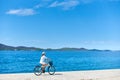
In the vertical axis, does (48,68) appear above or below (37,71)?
above

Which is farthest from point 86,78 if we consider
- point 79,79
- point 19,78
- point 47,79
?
point 19,78

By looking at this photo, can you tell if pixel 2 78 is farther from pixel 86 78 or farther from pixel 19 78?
pixel 86 78

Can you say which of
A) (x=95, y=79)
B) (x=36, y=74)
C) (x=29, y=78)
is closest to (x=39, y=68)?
(x=36, y=74)

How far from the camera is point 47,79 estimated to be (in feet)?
76.1

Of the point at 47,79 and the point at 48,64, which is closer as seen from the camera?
the point at 47,79

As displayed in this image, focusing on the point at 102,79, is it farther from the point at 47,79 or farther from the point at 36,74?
the point at 36,74

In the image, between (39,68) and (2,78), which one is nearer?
(2,78)

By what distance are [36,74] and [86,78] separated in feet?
12.8

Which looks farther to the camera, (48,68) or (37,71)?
(48,68)

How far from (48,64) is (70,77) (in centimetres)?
238

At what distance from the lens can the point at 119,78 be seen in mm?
23531

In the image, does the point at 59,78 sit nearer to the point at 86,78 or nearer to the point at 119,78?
the point at 86,78

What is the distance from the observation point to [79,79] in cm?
2325

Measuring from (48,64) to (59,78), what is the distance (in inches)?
101
